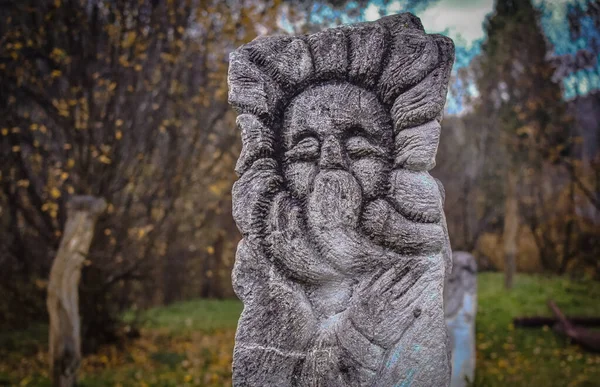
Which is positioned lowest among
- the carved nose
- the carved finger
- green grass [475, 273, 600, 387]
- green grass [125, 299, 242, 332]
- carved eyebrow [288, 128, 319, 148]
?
green grass [125, 299, 242, 332]

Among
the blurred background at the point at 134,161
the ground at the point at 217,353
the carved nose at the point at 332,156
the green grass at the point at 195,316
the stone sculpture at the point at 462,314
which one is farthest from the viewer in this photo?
the green grass at the point at 195,316

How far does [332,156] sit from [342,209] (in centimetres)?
27

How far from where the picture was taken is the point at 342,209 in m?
2.60

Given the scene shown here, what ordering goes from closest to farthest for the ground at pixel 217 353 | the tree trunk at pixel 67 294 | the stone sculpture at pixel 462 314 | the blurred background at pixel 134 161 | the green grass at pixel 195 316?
1. the tree trunk at pixel 67 294
2. the stone sculpture at pixel 462 314
3. the ground at pixel 217 353
4. the blurred background at pixel 134 161
5. the green grass at pixel 195 316

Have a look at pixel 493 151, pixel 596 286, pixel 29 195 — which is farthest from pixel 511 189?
pixel 29 195

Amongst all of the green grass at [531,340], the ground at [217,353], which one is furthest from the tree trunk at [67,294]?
the green grass at [531,340]

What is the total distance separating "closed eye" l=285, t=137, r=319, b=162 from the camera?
270cm

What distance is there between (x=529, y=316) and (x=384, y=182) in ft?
24.9

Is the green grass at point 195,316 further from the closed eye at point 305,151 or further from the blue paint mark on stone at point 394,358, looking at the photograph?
the blue paint mark on stone at point 394,358

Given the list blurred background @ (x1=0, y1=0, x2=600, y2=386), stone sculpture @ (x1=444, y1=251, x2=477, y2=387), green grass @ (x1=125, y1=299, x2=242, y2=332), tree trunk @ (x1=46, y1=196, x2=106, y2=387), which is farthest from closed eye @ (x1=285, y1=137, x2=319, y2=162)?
green grass @ (x1=125, y1=299, x2=242, y2=332)

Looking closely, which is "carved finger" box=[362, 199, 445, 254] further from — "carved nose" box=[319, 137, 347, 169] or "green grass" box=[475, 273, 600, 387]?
"green grass" box=[475, 273, 600, 387]

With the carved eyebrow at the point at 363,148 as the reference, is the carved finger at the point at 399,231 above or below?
below

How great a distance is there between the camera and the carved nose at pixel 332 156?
8.67 ft

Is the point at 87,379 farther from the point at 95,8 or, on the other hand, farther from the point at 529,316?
the point at 529,316
